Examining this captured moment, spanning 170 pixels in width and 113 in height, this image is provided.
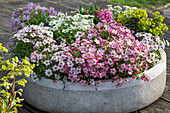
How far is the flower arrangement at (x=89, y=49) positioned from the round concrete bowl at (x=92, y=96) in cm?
7

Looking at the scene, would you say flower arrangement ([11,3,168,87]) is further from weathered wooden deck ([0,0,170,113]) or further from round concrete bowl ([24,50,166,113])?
weathered wooden deck ([0,0,170,113])

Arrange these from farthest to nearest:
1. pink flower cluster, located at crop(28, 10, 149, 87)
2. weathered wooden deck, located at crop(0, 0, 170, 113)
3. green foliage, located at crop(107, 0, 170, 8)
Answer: green foliage, located at crop(107, 0, 170, 8) < weathered wooden deck, located at crop(0, 0, 170, 113) < pink flower cluster, located at crop(28, 10, 149, 87)

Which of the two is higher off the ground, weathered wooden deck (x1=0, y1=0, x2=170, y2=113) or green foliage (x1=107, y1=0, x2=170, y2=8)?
green foliage (x1=107, y1=0, x2=170, y2=8)

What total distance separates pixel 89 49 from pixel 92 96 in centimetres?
51

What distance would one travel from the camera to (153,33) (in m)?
3.26

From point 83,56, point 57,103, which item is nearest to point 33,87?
point 57,103

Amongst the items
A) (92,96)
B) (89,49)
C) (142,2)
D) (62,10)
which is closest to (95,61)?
(89,49)

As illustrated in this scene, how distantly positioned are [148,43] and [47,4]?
4.12m

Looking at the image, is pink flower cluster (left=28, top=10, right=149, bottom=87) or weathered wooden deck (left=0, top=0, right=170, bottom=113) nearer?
pink flower cluster (left=28, top=10, right=149, bottom=87)

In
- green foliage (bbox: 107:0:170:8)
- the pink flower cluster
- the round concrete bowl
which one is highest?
green foliage (bbox: 107:0:170:8)

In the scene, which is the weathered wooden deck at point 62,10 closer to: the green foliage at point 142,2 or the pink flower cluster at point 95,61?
the pink flower cluster at point 95,61

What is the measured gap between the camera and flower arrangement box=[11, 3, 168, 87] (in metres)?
2.67

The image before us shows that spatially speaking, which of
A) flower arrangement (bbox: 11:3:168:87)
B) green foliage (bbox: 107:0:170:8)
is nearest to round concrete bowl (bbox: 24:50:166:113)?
flower arrangement (bbox: 11:3:168:87)

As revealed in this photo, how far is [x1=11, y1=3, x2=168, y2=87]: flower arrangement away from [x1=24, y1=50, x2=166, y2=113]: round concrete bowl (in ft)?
0.24
